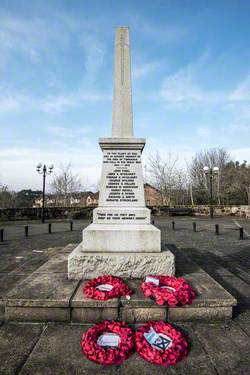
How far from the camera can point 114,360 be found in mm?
2279

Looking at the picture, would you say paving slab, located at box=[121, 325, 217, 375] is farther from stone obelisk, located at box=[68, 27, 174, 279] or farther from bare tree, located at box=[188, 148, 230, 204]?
bare tree, located at box=[188, 148, 230, 204]

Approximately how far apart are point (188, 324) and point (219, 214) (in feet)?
87.3

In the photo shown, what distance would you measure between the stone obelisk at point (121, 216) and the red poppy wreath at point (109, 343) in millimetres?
1195

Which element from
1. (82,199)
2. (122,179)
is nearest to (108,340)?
(122,179)

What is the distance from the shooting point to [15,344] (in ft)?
8.49

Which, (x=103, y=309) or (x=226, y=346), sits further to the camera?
(x=103, y=309)

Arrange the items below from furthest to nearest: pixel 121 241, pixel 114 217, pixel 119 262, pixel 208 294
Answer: pixel 114 217
pixel 121 241
pixel 119 262
pixel 208 294

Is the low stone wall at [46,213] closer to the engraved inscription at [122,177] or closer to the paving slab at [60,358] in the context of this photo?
the engraved inscription at [122,177]

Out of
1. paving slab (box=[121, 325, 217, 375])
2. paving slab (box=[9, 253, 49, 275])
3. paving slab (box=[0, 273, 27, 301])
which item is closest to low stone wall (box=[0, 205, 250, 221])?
paving slab (box=[9, 253, 49, 275])

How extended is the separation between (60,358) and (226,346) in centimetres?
Result: 176

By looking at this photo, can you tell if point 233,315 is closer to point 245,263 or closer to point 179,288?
point 179,288

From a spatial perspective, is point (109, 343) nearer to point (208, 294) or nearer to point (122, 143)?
point (208, 294)

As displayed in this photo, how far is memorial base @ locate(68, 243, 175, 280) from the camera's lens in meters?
3.88

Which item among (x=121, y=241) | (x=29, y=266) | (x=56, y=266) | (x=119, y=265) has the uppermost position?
(x=121, y=241)
